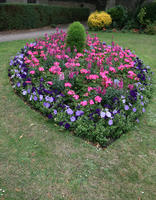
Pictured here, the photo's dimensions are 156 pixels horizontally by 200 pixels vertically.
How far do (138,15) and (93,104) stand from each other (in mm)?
12819

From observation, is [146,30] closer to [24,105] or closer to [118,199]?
[24,105]

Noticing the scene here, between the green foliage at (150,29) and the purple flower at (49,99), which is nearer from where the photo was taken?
the purple flower at (49,99)

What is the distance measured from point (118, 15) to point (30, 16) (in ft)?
21.1

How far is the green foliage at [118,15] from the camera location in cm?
1452

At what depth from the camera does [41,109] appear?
11.7 feet

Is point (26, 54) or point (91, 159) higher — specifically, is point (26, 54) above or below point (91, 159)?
above

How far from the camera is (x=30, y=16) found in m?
12.9

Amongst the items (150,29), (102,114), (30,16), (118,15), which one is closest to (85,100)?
(102,114)

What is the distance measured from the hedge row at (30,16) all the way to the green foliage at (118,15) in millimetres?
4387

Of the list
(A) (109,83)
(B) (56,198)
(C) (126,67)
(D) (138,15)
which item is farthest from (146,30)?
(B) (56,198)

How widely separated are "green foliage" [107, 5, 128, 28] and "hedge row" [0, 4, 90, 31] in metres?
4.39

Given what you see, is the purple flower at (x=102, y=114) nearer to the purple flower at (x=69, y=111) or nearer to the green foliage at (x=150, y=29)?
the purple flower at (x=69, y=111)

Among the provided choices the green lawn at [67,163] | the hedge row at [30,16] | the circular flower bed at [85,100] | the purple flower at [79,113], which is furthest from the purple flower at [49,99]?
the hedge row at [30,16]

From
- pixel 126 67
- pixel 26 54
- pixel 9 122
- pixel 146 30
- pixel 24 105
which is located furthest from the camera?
pixel 146 30
